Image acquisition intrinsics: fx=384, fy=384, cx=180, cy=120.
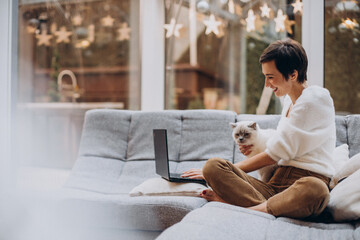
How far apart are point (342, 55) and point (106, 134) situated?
1981mm

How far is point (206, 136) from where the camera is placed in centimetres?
277

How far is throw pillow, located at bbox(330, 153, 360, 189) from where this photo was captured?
1.85 metres

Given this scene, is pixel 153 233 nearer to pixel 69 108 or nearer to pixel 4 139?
pixel 4 139

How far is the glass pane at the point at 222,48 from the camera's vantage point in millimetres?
3393

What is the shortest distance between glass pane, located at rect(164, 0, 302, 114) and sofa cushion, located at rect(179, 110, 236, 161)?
0.75 m

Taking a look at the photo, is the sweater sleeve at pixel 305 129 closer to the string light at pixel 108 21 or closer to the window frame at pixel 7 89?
the window frame at pixel 7 89

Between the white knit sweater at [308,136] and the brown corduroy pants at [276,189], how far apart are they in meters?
0.05

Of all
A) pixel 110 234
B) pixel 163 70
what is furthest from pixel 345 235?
pixel 163 70

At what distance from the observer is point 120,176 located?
2.76 metres

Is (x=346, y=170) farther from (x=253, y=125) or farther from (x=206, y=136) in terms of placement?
(x=206, y=136)

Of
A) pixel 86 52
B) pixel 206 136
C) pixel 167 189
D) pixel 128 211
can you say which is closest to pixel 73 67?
pixel 86 52

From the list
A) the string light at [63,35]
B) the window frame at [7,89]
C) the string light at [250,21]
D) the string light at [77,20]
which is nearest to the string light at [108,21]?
the string light at [77,20]

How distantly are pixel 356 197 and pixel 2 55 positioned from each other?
2850mm

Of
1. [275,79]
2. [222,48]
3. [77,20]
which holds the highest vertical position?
[77,20]
